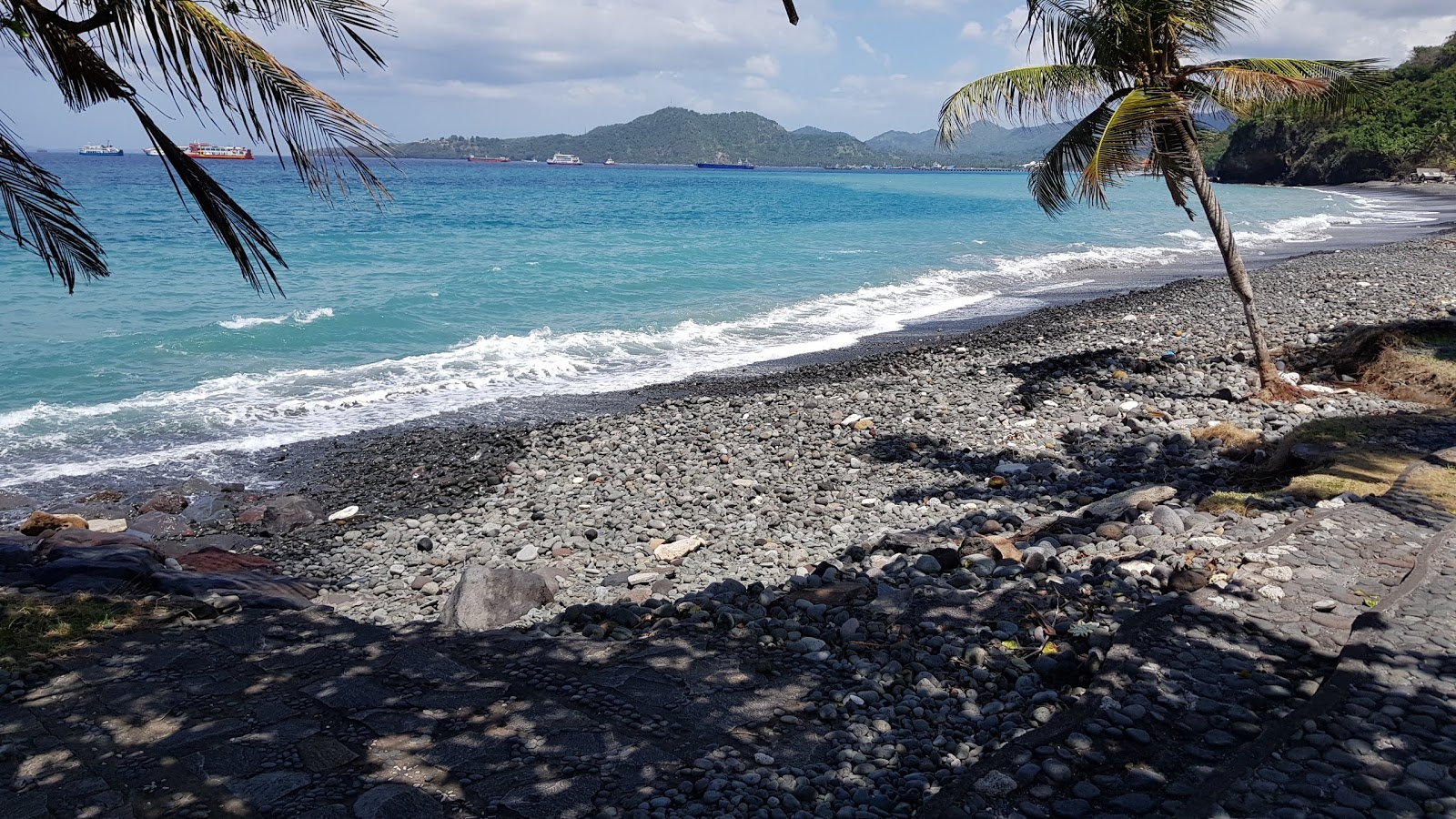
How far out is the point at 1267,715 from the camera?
13.6 ft

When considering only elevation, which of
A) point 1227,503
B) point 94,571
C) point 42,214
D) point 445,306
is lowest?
point 445,306

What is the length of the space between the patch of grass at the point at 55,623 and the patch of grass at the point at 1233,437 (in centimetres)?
968

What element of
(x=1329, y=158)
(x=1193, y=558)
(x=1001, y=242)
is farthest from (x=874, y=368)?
(x=1329, y=158)

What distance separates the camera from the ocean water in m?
14.6

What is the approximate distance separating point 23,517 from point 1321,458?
42.9ft

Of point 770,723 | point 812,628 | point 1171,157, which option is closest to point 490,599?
point 812,628

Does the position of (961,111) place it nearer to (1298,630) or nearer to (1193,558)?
(1193,558)

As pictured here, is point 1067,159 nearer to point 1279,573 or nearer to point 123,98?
point 1279,573

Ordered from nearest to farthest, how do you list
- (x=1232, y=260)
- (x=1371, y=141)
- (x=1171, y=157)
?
(x=1171, y=157)
(x=1232, y=260)
(x=1371, y=141)

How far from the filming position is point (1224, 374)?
12906mm

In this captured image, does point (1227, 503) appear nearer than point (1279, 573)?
No

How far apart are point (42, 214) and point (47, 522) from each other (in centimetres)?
544

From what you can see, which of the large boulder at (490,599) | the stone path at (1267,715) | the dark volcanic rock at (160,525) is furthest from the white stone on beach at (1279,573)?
the dark volcanic rock at (160,525)

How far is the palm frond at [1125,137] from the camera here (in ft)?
33.3
